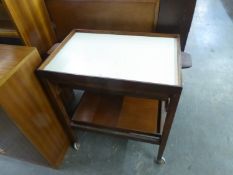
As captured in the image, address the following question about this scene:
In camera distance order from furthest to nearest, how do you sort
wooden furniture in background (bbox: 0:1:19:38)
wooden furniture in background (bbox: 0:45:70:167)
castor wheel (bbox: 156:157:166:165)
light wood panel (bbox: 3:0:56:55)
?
castor wheel (bbox: 156:157:166:165) < wooden furniture in background (bbox: 0:1:19:38) < light wood panel (bbox: 3:0:56:55) < wooden furniture in background (bbox: 0:45:70:167)

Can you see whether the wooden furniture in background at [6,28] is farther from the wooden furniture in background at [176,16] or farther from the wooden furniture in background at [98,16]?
the wooden furniture in background at [176,16]

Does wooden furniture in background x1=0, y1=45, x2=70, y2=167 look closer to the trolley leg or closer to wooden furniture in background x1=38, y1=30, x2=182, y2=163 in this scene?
wooden furniture in background x1=38, y1=30, x2=182, y2=163

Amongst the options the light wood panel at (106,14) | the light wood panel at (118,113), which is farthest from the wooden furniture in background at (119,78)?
the light wood panel at (106,14)

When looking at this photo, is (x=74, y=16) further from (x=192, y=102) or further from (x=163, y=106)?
(x=192, y=102)

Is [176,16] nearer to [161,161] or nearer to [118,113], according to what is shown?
[118,113]

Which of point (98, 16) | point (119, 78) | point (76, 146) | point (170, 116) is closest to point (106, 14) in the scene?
point (98, 16)

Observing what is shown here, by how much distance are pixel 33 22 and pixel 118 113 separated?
0.71 meters

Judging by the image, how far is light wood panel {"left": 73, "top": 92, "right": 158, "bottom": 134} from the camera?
1010 millimetres

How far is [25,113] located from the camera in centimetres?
77

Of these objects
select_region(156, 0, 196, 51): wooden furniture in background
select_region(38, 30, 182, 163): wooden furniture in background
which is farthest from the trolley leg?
select_region(156, 0, 196, 51): wooden furniture in background

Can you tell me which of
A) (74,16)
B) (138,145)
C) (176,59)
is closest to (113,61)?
(176,59)

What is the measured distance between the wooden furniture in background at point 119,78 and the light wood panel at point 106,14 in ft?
0.40

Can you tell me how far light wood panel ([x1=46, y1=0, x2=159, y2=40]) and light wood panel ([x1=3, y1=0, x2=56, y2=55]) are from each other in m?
0.08

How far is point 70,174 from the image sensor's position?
1.10 metres
